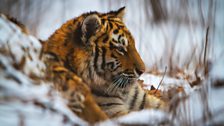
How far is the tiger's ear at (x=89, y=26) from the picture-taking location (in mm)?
1725

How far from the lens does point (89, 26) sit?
1.74m

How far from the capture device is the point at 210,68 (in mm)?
1831

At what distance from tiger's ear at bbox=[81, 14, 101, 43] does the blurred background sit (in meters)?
0.13

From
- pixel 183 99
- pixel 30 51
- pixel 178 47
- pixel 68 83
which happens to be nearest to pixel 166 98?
pixel 183 99

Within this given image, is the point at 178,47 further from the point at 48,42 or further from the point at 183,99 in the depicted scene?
the point at 48,42

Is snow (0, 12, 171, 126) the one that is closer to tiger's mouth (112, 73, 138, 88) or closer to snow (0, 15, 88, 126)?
snow (0, 15, 88, 126)

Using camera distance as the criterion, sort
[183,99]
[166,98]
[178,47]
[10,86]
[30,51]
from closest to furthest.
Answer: [10,86], [30,51], [183,99], [166,98], [178,47]

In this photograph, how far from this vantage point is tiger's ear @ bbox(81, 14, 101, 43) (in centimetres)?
172

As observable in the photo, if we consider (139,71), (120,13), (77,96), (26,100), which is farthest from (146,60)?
(26,100)

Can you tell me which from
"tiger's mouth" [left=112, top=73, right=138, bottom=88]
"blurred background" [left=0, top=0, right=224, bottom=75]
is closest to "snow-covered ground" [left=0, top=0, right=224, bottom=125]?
"blurred background" [left=0, top=0, right=224, bottom=75]

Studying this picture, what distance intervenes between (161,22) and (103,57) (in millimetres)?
374

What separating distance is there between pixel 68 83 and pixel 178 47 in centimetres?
59

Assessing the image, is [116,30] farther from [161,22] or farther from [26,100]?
[26,100]

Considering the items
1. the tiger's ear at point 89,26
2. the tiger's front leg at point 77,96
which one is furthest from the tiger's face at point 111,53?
the tiger's front leg at point 77,96
